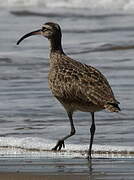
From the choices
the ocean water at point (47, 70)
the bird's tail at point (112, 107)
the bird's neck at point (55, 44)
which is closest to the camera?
the bird's tail at point (112, 107)

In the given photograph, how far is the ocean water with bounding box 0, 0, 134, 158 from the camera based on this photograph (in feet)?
32.4

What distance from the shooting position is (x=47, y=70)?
1518 cm

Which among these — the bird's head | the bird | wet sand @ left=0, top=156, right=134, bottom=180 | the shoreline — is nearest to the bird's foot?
the bird

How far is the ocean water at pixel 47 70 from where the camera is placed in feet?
32.4

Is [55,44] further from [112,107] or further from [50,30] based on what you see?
[112,107]

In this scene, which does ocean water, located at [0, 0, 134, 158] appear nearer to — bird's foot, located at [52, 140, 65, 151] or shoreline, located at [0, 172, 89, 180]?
bird's foot, located at [52, 140, 65, 151]

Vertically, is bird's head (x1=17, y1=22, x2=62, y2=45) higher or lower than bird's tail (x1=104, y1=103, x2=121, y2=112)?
higher

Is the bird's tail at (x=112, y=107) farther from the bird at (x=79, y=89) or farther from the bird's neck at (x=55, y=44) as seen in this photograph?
the bird's neck at (x=55, y=44)

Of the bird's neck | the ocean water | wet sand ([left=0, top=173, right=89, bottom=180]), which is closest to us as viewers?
wet sand ([left=0, top=173, right=89, bottom=180])

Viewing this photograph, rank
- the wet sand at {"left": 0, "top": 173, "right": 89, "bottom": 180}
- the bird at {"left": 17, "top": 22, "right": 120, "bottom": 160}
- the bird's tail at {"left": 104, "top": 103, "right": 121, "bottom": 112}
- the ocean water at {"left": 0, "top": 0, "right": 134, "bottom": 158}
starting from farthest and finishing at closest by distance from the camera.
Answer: the ocean water at {"left": 0, "top": 0, "right": 134, "bottom": 158} → the bird at {"left": 17, "top": 22, "right": 120, "bottom": 160} → the bird's tail at {"left": 104, "top": 103, "right": 121, "bottom": 112} → the wet sand at {"left": 0, "top": 173, "right": 89, "bottom": 180}

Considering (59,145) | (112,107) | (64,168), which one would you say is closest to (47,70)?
(59,145)

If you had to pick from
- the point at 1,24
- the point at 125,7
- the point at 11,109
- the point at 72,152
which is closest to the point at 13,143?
the point at 72,152

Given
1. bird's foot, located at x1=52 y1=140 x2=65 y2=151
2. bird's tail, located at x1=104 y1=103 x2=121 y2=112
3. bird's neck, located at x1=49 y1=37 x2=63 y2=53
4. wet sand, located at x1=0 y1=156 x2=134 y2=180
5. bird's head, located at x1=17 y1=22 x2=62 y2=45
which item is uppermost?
bird's head, located at x1=17 y1=22 x2=62 y2=45

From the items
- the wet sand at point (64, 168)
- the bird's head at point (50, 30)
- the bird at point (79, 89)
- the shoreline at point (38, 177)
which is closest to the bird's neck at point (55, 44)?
Result: the bird's head at point (50, 30)
